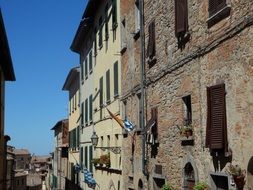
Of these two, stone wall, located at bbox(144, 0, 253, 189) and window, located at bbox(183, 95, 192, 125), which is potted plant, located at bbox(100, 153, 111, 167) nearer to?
stone wall, located at bbox(144, 0, 253, 189)

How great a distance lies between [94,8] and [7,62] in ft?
18.6

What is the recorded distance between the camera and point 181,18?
13.8 metres

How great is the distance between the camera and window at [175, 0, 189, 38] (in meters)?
13.5

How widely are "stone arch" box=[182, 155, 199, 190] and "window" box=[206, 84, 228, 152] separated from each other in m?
1.47

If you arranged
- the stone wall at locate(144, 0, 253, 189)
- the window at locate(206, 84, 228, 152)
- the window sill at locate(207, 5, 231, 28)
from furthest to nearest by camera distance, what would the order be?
the window at locate(206, 84, 228, 152) → the window sill at locate(207, 5, 231, 28) → the stone wall at locate(144, 0, 253, 189)

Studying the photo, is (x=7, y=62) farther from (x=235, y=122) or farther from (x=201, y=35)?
(x=235, y=122)

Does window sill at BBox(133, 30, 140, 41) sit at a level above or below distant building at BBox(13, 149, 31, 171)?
above

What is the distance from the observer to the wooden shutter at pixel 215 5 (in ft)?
36.7

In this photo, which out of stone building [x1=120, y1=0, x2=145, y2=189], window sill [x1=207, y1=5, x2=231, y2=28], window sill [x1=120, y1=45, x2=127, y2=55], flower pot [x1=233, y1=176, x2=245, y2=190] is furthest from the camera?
window sill [x1=120, y1=45, x2=127, y2=55]

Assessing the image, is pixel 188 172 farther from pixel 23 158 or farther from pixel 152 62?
pixel 23 158

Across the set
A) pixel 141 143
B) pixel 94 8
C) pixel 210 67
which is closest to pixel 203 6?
pixel 210 67

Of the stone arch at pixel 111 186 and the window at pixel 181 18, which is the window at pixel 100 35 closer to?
the stone arch at pixel 111 186

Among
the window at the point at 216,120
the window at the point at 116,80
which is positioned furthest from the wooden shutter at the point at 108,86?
the window at the point at 216,120

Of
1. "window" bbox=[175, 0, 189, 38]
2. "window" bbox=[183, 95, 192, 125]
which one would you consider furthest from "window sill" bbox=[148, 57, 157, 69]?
"window" bbox=[183, 95, 192, 125]
